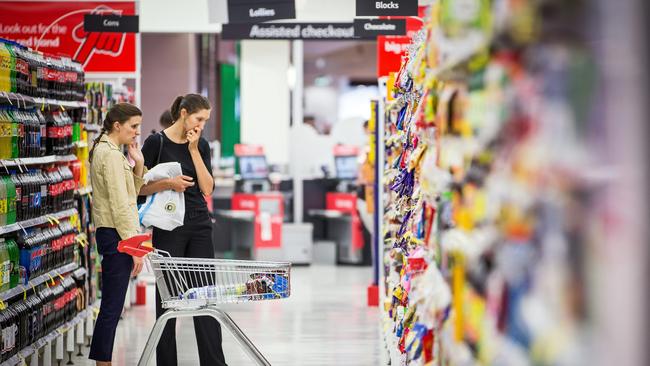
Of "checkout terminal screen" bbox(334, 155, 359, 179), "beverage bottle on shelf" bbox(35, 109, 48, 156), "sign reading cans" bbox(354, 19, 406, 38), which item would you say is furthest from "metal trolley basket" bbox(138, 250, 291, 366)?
"checkout terminal screen" bbox(334, 155, 359, 179)

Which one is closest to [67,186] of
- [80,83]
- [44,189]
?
[44,189]

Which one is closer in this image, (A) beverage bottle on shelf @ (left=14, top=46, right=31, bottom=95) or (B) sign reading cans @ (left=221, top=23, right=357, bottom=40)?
(A) beverage bottle on shelf @ (left=14, top=46, right=31, bottom=95)

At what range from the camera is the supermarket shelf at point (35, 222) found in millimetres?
5344

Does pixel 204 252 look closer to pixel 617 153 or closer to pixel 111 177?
pixel 111 177

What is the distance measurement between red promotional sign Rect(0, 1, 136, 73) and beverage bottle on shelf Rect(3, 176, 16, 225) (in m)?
6.03

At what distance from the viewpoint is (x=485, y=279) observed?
7.07 feet

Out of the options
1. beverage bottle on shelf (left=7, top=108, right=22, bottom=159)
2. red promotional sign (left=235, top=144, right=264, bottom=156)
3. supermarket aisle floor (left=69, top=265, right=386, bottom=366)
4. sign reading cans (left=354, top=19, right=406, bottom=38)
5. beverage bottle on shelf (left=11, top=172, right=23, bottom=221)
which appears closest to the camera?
beverage bottle on shelf (left=7, top=108, right=22, bottom=159)

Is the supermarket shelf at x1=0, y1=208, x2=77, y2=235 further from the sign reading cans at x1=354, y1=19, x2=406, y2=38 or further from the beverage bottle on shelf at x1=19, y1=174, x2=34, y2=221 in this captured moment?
the sign reading cans at x1=354, y1=19, x2=406, y2=38

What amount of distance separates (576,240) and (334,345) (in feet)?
21.0

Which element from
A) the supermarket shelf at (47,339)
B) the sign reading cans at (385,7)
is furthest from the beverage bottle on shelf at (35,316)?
the sign reading cans at (385,7)

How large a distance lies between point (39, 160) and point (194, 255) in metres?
1.19

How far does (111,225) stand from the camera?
559cm

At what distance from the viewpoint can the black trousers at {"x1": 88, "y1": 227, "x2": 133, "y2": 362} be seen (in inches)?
220

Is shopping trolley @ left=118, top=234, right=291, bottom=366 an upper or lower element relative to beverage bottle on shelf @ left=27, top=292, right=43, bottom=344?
upper
